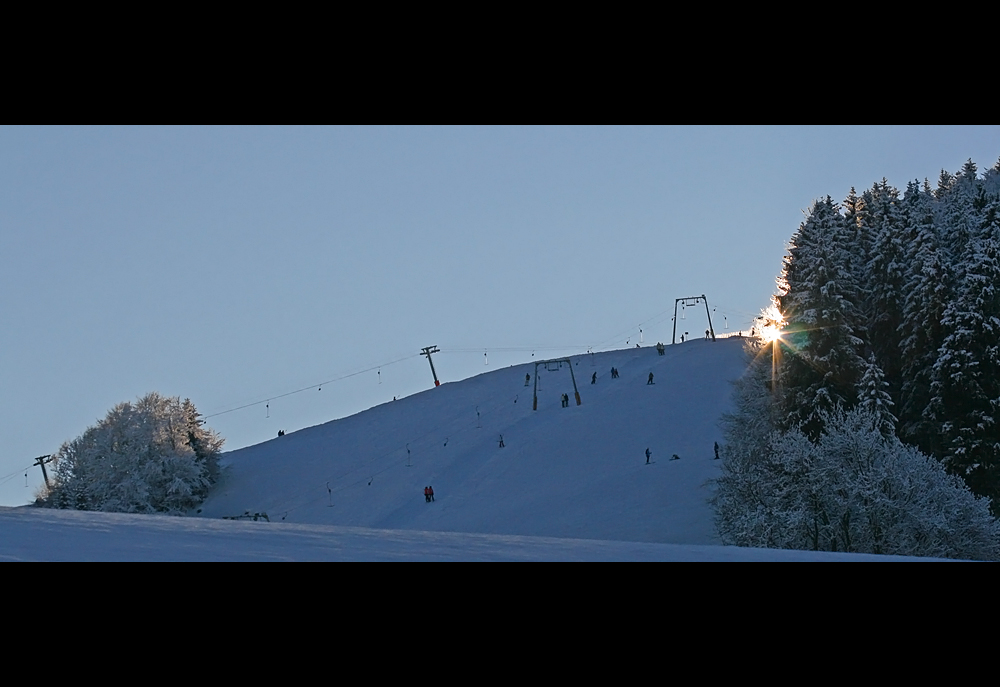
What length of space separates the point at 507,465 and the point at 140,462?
113 ft

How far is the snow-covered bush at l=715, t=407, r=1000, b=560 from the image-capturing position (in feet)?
112

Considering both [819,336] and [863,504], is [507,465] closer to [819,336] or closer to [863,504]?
[819,336]

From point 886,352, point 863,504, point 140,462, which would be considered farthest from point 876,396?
point 140,462

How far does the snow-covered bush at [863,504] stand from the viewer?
34188mm

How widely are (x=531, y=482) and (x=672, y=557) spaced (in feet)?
171

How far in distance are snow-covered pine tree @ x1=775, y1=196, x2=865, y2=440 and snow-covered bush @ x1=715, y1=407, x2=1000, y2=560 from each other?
4343mm

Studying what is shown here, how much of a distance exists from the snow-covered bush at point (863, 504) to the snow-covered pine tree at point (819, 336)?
4343mm

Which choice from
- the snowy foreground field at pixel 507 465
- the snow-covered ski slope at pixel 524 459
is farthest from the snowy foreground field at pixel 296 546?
the snow-covered ski slope at pixel 524 459

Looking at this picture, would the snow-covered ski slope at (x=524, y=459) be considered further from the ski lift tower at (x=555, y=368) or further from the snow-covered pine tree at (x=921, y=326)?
the snow-covered pine tree at (x=921, y=326)

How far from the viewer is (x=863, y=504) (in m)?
35.0

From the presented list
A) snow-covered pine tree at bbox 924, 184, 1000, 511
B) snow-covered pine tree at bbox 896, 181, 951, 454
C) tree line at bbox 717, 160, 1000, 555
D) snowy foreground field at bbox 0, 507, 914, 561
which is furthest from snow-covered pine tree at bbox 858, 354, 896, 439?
snowy foreground field at bbox 0, 507, 914, 561

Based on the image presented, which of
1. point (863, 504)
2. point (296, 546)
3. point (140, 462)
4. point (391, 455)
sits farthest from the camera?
point (140, 462)

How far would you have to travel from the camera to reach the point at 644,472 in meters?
53.8
